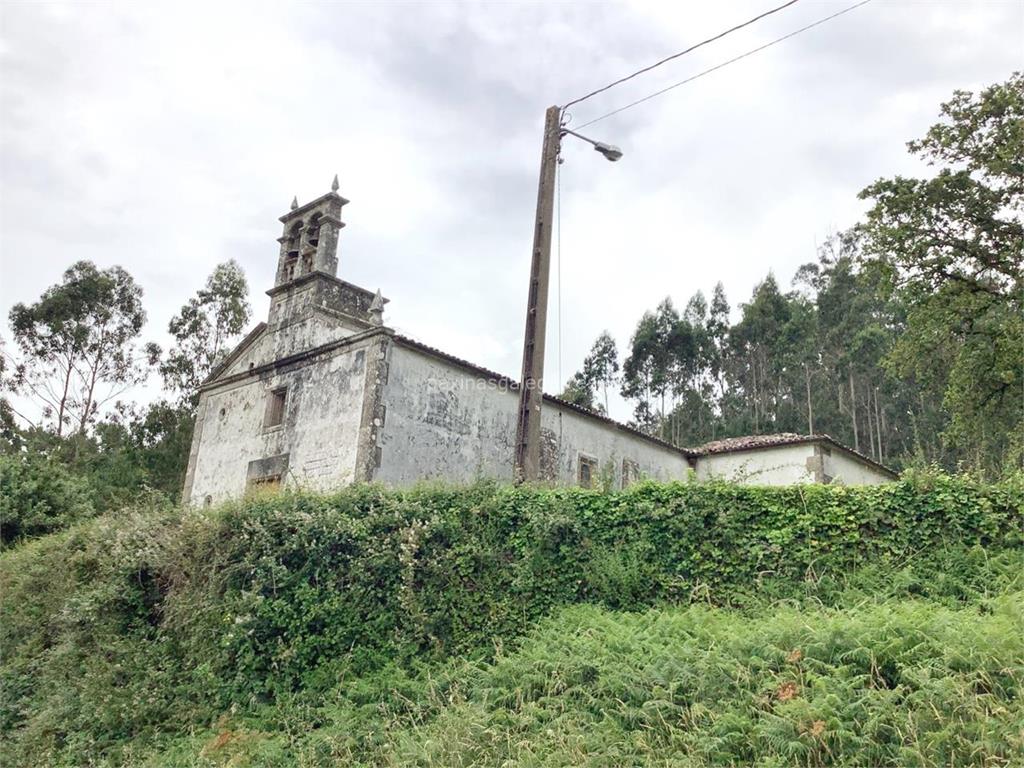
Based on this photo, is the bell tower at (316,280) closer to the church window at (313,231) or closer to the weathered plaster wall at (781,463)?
the church window at (313,231)

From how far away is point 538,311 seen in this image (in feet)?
42.0

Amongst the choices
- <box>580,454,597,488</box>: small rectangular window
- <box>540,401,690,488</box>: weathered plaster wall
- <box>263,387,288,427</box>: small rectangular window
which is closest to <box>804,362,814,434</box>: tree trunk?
<box>540,401,690,488</box>: weathered plaster wall

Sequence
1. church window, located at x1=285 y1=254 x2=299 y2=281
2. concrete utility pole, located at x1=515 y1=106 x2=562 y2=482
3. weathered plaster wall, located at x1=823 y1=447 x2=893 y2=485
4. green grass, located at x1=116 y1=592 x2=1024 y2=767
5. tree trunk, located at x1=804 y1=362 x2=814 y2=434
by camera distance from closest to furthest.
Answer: green grass, located at x1=116 y1=592 x2=1024 y2=767 → concrete utility pole, located at x1=515 y1=106 x2=562 y2=482 → church window, located at x1=285 y1=254 x2=299 y2=281 → weathered plaster wall, located at x1=823 y1=447 x2=893 y2=485 → tree trunk, located at x1=804 y1=362 x2=814 y2=434

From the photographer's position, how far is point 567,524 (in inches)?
425

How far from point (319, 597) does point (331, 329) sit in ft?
34.5

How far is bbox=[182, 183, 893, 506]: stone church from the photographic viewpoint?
1795cm

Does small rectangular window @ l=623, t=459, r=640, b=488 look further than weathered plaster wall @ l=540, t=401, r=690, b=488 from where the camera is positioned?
Yes

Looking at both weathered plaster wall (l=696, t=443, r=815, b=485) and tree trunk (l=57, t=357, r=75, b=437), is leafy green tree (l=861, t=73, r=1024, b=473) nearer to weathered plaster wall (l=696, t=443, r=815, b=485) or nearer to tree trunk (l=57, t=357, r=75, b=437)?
weathered plaster wall (l=696, t=443, r=815, b=485)

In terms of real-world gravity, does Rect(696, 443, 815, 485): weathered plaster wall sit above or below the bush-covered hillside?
above

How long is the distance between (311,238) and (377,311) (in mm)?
4454

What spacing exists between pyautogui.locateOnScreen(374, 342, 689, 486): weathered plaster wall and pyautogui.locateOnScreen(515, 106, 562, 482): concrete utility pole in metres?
4.61

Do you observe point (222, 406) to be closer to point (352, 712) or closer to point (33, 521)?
point (33, 521)

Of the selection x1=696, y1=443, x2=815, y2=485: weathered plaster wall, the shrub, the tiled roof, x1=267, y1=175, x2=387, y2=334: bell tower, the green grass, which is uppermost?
x1=267, y1=175, x2=387, y2=334: bell tower

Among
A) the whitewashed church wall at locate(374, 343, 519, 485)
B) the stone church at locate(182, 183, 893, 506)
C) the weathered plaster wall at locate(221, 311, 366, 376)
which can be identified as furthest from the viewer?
the weathered plaster wall at locate(221, 311, 366, 376)
